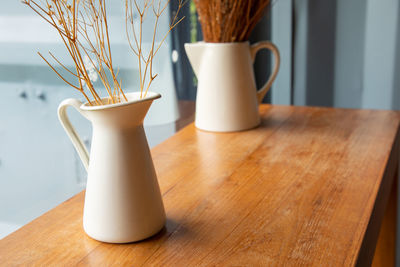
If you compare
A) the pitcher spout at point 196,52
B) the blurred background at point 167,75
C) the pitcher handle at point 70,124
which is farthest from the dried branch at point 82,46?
the pitcher spout at point 196,52

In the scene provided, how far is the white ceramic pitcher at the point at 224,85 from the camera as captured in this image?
1050mm

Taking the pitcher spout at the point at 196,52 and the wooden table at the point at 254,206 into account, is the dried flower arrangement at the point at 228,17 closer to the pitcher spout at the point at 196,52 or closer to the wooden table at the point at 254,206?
the pitcher spout at the point at 196,52

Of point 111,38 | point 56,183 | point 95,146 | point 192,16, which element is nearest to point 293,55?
point 192,16

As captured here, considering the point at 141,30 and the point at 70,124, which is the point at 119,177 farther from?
the point at 141,30

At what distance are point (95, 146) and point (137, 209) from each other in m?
0.10

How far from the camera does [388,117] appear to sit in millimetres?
1220

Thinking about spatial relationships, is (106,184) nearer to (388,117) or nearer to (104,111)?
(104,111)

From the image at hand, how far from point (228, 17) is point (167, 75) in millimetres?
332

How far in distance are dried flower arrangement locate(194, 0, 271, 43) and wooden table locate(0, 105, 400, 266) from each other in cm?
23

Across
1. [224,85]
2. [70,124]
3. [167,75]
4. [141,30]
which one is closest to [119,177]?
[70,124]

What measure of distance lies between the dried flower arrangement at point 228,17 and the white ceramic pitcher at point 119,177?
49cm

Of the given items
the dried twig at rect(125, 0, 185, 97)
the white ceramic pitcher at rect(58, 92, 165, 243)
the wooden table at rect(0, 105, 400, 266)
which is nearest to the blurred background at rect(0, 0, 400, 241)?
the dried twig at rect(125, 0, 185, 97)

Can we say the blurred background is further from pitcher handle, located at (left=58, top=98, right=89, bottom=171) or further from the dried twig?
pitcher handle, located at (left=58, top=98, right=89, bottom=171)

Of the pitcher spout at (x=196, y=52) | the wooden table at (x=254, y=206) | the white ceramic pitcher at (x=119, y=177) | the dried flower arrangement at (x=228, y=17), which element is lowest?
the wooden table at (x=254, y=206)
